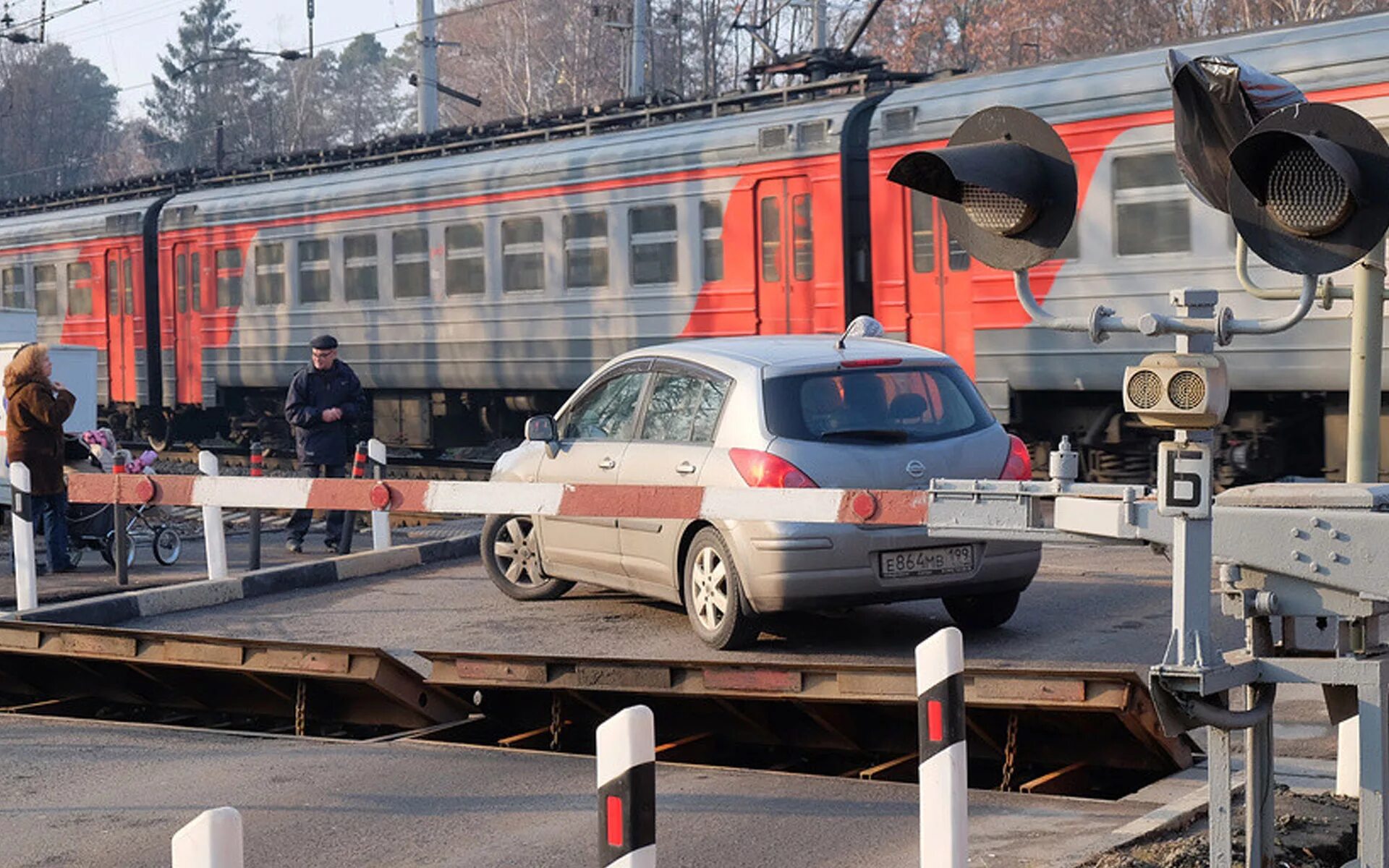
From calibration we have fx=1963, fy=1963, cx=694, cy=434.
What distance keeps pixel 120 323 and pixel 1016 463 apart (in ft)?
72.1

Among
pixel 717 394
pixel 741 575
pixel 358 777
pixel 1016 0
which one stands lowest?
pixel 358 777

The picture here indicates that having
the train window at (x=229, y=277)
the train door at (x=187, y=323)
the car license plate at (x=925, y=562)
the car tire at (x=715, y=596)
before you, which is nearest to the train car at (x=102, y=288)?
the train door at (x=187, y=323)

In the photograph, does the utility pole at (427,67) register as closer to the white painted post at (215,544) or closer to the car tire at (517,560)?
the white painted post at (215,544)

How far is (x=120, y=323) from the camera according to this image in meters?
29.2

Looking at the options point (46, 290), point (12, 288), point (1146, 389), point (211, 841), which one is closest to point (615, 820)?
point (211, 841)

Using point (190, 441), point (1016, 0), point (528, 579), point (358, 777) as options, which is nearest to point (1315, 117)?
point (358, 777)

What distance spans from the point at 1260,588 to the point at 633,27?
1098 inches

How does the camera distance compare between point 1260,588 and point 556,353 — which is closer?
point 1260,588

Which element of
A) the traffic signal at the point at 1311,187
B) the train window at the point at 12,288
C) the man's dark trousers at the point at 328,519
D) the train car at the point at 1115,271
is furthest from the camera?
the train window at the point at 12,288

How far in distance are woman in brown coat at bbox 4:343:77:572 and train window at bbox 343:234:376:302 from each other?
974 centimetres

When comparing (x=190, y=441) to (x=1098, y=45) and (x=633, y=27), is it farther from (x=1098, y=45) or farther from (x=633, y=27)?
(x=1098, y=45)

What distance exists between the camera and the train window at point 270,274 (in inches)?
1002

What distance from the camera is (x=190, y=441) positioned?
3012 cm

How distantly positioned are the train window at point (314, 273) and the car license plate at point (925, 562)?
1635 centimetres
